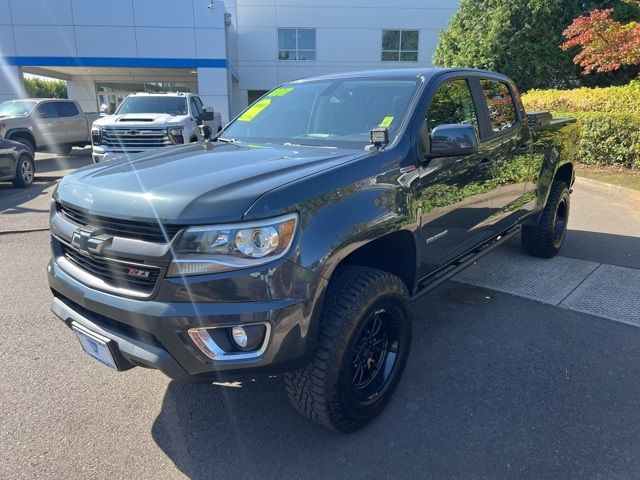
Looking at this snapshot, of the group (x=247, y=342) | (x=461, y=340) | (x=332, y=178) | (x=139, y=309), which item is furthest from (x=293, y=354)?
(x=461, y=340)

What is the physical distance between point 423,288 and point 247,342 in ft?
4.96

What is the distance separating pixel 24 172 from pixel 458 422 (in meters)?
10.7

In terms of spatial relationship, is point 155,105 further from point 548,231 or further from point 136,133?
point 548,231

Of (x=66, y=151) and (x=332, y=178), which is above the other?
(x=332, y=178)

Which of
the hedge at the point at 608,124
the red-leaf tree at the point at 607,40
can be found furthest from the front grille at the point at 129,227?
the red-leaf tree at the point at 607,40

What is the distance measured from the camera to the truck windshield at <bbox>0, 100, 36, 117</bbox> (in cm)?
1480

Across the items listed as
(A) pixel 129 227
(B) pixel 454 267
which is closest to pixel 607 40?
(B) pixel 454 267

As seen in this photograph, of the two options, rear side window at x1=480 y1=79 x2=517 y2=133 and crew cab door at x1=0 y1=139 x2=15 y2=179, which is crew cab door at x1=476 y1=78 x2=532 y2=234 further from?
crew cab door at x1=0 y1=139 x2=15 y2=179

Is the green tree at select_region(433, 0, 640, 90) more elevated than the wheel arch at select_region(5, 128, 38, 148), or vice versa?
the green tree at select_region(433, 0, 640, 90)

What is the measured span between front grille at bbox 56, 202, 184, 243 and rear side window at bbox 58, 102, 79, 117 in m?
15.9

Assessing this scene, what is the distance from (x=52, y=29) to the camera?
22672 millimetres

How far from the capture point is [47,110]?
15445 mm

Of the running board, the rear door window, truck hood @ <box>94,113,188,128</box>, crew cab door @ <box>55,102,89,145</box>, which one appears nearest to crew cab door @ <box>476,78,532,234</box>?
the running board

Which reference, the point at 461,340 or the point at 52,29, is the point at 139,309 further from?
the point at 52,29
